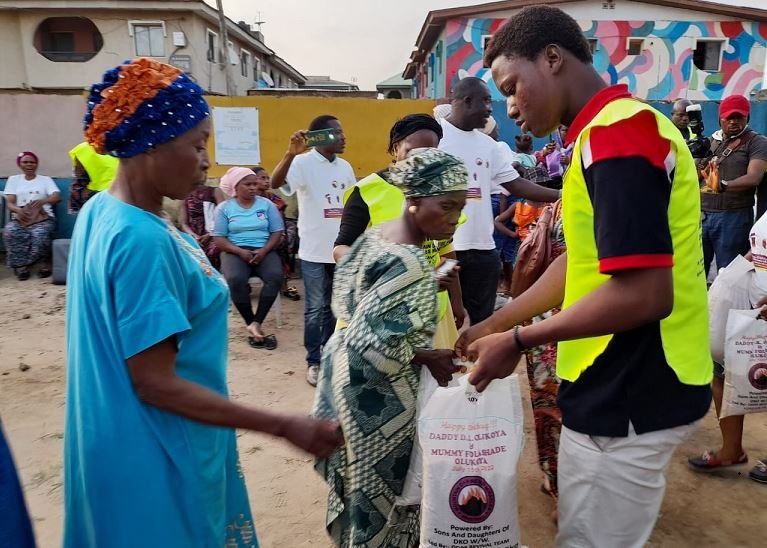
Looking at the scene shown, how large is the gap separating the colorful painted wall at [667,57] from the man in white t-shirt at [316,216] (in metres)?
17.2

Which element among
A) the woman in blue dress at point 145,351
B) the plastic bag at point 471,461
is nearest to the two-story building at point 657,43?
the plastic bag at point 471,461

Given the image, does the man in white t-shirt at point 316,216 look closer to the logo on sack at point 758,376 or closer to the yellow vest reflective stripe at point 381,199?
the yellow vest reflective stripe at point 381,199

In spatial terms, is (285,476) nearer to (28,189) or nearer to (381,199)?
(381,199)

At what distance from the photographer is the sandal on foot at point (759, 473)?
123 inches

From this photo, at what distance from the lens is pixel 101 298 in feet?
4.23

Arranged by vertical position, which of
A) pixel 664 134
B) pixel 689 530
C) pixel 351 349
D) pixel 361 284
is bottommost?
pixel 689 530

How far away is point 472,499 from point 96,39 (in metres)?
26.6

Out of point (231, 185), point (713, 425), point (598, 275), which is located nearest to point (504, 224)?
point (231, 185)

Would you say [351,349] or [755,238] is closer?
[351,349]

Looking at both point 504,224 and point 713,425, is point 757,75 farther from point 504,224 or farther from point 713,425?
point 713,425

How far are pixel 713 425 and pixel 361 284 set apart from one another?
3.13m

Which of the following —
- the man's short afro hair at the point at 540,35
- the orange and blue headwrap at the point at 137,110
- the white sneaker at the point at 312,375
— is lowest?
the white sneaker at the point at 312,375

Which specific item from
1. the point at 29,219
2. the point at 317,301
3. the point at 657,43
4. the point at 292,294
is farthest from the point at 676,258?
the point at 657,43

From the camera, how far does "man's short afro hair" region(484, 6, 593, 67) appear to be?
4.91 ft
